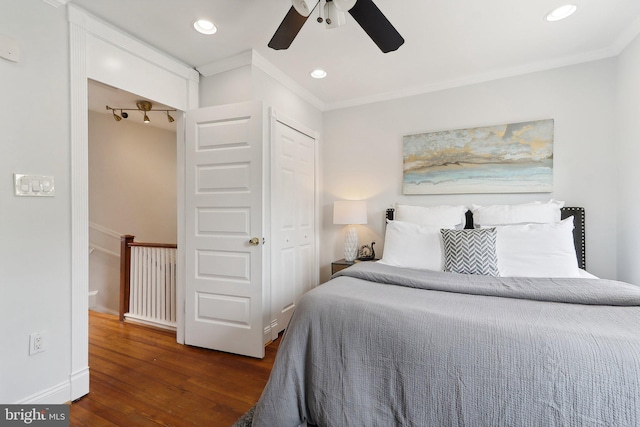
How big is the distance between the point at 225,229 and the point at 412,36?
218cm

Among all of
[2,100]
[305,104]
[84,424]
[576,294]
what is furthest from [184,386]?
[305,104]

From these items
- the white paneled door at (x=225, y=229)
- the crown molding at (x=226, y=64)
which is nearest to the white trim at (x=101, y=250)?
the white paneled door at (x=225, y=229)

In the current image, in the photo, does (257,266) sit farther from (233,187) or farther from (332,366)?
(332,366)

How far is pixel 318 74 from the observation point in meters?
2.97

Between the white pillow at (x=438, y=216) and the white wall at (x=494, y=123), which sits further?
the white pillow at (x=438, y=216)

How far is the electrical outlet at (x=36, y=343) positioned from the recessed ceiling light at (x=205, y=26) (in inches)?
89.2

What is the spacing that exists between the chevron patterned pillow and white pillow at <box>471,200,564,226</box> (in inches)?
14.0

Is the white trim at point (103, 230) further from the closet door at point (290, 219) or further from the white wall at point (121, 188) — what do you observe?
the closet door at point (290, 219)

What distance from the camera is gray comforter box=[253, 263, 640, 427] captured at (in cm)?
100

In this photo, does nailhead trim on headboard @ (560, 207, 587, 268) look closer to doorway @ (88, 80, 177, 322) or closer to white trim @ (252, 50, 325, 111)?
white trim @ (252, 50, 325, 111)

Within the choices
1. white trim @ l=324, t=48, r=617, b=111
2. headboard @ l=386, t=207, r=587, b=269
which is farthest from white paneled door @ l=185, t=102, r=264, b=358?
headboard @ l=386, t=207, r=587, b=269

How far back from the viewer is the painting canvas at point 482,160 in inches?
109

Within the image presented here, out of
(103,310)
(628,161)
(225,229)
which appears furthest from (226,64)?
(103,310)

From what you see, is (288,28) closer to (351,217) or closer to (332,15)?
(332,15)
